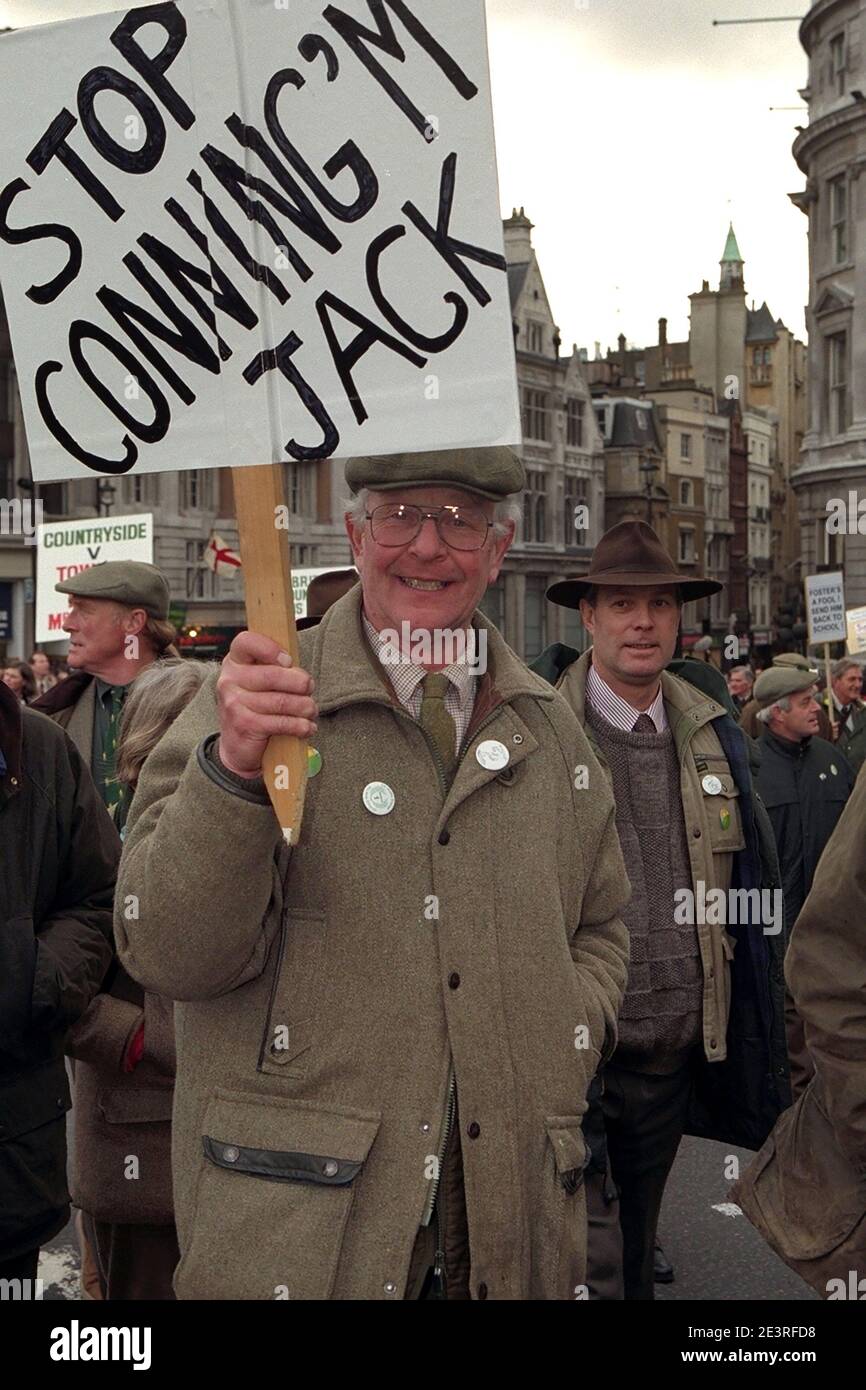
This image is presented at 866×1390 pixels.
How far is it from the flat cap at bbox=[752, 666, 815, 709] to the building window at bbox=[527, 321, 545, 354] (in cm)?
6108

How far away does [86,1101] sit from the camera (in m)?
4.23

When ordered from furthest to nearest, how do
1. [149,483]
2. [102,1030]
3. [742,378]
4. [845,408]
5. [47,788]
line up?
[742,378]
[149,483]
[845,408]
[102,1030]
[47,788]

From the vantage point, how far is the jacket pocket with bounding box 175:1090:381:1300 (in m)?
2.62

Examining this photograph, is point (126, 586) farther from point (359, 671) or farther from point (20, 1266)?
point (359, 671)

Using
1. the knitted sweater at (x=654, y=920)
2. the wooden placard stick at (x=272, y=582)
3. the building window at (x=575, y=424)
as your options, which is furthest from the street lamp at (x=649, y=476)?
the wooden placard stick at (x=272, y=582)

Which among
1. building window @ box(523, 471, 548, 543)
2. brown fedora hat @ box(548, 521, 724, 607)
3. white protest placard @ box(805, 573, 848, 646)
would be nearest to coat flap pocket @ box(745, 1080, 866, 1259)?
brown fedora hat @ box(548, 521, 724, 607)

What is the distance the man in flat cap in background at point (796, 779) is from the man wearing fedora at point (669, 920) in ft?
8.12

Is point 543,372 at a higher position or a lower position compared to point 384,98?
higher

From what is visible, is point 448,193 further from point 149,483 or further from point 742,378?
point 742,378

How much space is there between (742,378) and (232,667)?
91755 mm

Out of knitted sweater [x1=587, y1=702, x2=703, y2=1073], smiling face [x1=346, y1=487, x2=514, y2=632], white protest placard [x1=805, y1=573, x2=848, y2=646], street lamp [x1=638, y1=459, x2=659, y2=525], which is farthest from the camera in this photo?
street lamp [x1=638, y1=459, x2=659, y2=525]

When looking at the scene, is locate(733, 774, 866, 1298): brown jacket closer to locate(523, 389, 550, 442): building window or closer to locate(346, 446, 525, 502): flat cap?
locate(346, 446, 525, 502): flat cap

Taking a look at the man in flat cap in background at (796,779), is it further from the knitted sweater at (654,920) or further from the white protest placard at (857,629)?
the white protest placard at (857,629)
